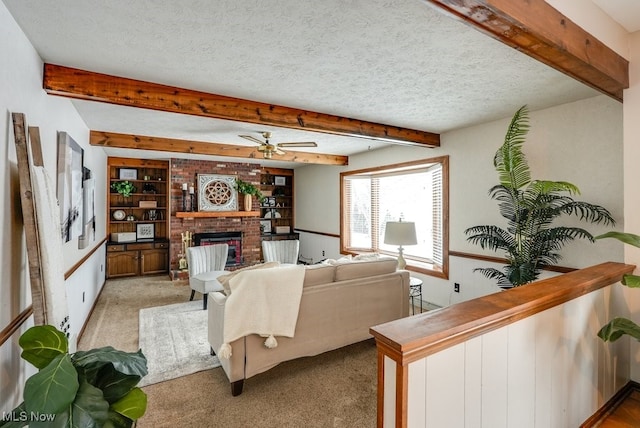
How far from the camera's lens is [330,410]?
6.95ft

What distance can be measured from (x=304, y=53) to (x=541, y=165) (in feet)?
8.75

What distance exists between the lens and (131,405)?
3.82 feet

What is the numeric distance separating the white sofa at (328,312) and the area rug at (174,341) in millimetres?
314

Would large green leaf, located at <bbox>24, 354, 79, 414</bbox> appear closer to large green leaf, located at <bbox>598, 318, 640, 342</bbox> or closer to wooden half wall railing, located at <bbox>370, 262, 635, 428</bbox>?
wooden half wall railing, located at <bbox>370, 262, 635, 428</bbox>

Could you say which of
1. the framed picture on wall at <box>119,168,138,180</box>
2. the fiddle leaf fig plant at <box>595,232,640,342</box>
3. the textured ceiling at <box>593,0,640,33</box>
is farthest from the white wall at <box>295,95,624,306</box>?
the framed picture on wall at <box>119,168,138,180</box>

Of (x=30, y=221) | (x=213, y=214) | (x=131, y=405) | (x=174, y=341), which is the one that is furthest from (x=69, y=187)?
(x=213, y=214)

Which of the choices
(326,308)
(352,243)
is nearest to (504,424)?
(326,308)

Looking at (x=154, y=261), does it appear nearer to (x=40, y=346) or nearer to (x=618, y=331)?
(x=40, y=346)

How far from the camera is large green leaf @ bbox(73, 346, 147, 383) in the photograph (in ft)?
3.78

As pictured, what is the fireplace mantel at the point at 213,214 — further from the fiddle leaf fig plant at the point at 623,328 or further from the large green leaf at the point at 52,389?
the fiddle leaf fig plant at the point at 623,328

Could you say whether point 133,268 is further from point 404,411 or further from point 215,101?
point 404,411

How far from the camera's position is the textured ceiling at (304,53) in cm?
157

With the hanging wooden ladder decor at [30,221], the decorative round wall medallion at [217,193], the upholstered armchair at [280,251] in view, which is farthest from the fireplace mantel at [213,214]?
the hanging wooden ladder decor at [30,221]

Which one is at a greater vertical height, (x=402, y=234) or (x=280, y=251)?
(x=402, y=234)
